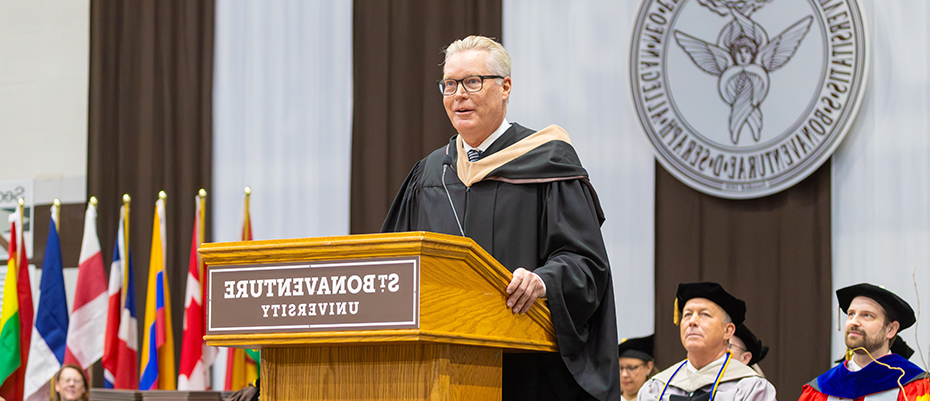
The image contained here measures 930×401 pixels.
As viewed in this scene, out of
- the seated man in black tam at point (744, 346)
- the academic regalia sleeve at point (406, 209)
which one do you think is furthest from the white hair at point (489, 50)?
the seated man in black tam at point (744, 346)

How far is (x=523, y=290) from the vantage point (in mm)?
1667

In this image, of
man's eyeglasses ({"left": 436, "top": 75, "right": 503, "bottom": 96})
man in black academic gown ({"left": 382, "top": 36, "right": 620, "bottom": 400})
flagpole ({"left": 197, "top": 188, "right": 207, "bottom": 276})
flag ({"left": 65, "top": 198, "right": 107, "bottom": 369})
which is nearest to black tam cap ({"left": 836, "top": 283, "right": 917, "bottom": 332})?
man in black academic gown ({"left": 382, "top": 36, "right": 620, "bottom": 400})

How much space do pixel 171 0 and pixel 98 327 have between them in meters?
2.65

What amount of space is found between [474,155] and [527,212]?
19 centimetres

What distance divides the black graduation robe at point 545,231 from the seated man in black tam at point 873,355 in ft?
8.23

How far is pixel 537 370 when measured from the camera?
1.94 m

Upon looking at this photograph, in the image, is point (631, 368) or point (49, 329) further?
point (49, 329)

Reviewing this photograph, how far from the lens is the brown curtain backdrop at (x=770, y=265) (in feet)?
18.0

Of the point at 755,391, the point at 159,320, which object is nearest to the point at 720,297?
the point at 755,391

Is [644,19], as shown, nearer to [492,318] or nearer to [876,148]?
[876,148]

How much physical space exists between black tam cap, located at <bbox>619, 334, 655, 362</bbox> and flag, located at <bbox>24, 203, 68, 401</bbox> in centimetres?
383

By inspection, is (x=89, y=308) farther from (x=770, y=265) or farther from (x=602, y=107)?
(x=770, y=265)

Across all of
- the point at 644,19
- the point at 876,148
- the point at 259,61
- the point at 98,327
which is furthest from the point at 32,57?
the point at 876,148

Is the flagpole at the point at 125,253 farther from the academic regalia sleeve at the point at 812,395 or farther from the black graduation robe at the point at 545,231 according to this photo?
the black graduation robe at the point at 545,231
